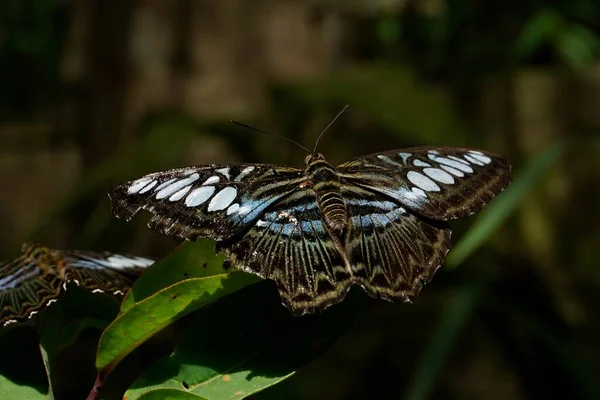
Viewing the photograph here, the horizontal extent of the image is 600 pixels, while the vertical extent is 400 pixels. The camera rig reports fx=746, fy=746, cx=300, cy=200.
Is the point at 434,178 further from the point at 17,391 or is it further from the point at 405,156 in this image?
the point at 17,391

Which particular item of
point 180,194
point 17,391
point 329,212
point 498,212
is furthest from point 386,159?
point 498,212

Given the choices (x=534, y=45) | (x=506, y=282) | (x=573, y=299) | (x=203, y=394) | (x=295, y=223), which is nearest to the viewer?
(x=203, y=394)

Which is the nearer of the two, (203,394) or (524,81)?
(203,394)

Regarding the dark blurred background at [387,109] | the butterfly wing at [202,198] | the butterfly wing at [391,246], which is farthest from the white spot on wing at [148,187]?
the dark blurred background at [387,109]

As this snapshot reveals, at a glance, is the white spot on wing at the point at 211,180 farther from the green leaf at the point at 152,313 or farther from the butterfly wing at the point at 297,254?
the green leaf at the point at 152,313

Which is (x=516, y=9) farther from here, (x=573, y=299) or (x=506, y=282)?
(x=573, y=299)

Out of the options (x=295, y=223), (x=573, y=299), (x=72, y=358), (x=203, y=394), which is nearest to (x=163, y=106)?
(x=72, y=358)
